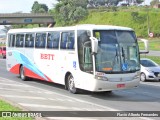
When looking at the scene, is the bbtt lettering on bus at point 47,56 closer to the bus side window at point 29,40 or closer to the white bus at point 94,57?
the white bus at point 94,57

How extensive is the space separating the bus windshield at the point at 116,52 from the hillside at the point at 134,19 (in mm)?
75665

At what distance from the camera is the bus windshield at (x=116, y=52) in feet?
51.0

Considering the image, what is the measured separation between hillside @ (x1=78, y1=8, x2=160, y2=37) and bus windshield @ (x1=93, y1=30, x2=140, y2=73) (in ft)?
248

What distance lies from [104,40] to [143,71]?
9.11 meters

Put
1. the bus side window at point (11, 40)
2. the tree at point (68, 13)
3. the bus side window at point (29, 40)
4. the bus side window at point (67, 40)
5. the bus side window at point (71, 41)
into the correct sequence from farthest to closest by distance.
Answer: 1. the tree at point (68, 13)
2. the bus side window at point (11, 40)
3. the bus side window at point (29, 40)
4. the bus side window at point (67, 40)
5. the bus side window at point (71, 41)

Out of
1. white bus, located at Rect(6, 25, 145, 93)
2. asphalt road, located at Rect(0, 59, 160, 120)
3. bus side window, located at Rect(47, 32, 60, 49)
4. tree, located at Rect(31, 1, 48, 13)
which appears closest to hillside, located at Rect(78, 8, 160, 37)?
tree, located at Rect(31, 1, 48, 13)

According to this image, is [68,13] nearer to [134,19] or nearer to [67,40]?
[134,19]

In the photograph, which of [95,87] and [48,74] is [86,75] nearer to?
[95,87]

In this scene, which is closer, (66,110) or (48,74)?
(66,110)

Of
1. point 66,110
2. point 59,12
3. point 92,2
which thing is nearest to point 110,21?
point 59,12

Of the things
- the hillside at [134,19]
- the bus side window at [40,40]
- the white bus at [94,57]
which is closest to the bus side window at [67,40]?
the white bus at [94,57]

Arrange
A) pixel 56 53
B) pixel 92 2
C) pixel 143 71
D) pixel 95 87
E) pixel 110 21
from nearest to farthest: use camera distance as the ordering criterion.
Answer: pixel 95 87 → pixel 56 53 → pixel 143 71 → pixel 110 21 → pixel 92 2

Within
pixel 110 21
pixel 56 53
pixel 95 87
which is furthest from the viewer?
pixel 110 21

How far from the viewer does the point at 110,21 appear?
102562mm
